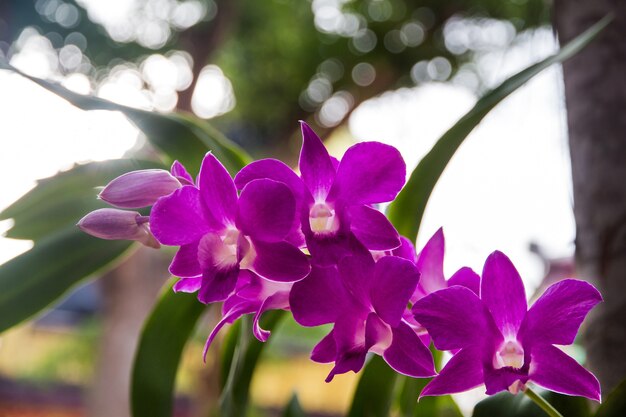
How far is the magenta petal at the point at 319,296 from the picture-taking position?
0.86ft

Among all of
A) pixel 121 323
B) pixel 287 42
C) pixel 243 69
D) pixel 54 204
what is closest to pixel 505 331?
pixel 54 204

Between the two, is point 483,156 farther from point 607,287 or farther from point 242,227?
point 242,227

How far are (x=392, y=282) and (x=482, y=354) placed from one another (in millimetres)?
50

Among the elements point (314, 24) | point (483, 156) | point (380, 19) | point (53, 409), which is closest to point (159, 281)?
point (314, 24)

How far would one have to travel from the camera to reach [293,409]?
0.49 m

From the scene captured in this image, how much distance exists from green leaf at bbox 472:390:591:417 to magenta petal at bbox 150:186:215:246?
0.20 meters

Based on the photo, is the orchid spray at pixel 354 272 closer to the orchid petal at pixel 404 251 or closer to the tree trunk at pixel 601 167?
the orchid petal at pixel 404 251

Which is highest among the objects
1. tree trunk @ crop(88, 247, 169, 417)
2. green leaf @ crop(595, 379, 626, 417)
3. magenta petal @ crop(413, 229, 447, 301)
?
magenta petal @ crop(413, 229, 447, 301)

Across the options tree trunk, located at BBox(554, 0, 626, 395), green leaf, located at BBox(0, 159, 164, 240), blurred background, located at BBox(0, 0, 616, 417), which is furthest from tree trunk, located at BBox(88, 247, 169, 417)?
tree trunk, located at BBox(554, 0, 626, 395)

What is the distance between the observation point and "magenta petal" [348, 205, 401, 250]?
0.87 feet

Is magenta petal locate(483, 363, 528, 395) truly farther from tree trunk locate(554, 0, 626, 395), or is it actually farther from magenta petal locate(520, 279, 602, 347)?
tree trunk locate(554, 0, 626, 395)

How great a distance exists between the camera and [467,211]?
4.23 feet

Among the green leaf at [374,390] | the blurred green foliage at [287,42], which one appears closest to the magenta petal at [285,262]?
the green leaf at [374,390]

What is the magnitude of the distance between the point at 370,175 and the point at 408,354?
0.08m
